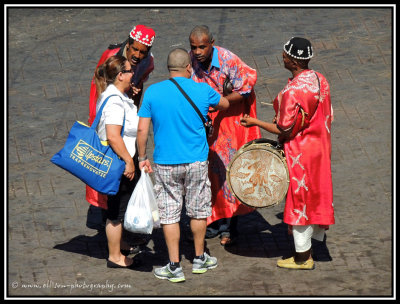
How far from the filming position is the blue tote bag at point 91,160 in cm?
741

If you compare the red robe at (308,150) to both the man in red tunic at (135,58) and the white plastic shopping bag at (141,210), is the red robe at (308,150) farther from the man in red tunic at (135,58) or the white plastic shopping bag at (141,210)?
the man in red tunic at (135,58)

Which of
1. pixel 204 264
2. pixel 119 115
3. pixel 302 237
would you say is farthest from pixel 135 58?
pixel 302 237

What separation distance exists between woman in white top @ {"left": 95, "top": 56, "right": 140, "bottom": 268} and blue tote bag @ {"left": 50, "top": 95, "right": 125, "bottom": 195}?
0.27ft

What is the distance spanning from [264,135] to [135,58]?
9.40 ft

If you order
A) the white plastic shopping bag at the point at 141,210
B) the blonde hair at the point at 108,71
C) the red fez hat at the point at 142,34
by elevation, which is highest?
the red fez hat at the point at 142,34

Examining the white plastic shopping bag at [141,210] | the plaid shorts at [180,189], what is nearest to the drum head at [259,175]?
the plaid shorts at [180,189]

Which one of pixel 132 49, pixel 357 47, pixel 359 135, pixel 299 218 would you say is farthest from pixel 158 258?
pixel 357 47

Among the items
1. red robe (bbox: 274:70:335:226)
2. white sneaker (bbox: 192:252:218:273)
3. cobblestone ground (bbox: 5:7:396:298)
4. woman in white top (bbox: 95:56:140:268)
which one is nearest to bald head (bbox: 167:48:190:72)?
woman in white top (bbox: 95:56:140:268)

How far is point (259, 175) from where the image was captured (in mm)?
7629

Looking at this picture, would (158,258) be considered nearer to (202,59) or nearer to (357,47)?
(202,59)

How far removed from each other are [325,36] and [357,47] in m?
0.61

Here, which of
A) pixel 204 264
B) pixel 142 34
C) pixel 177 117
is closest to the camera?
pixel 177 117

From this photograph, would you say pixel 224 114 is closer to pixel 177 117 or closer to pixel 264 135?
pixel 177 117

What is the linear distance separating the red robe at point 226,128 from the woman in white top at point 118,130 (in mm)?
804
